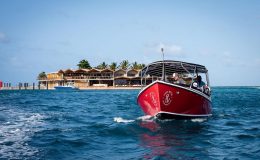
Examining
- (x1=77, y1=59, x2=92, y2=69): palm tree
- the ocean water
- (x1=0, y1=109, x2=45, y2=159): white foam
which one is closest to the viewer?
(x1=0, y1=109, x2=45, y2=159): white foam

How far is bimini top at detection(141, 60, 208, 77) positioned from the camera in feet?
56.2

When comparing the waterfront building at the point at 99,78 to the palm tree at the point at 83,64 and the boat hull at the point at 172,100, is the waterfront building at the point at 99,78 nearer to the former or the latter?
the palm tree at the point at 83,64

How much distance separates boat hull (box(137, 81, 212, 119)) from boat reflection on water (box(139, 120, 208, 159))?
50cm

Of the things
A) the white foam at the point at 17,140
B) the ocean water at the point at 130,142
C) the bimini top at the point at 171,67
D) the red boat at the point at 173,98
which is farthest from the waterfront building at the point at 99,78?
the white foam at the point at 17,140

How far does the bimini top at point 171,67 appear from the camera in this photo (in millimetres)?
17134

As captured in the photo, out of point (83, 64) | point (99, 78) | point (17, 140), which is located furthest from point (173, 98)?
point (83, 64)

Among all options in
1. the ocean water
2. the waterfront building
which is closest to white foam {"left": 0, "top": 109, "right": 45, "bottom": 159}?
the ocean water

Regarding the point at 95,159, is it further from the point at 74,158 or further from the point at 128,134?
the point at 128,134

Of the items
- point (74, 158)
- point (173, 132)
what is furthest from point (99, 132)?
point (74, 158)

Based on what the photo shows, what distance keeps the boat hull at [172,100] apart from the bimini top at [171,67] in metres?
1.61

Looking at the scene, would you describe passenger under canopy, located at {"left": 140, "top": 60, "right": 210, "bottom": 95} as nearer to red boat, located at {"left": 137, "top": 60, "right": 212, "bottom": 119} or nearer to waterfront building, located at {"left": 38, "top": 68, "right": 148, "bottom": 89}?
red boat, located at {"left": 137, "top": 60, "right": 212, "bottom": 119}

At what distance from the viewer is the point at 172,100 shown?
1546 cm

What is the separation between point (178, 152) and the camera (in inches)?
374

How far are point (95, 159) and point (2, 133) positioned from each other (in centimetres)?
545
